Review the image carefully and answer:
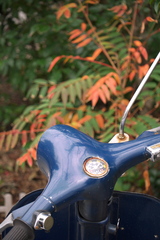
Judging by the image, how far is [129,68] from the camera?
1633 millimetres

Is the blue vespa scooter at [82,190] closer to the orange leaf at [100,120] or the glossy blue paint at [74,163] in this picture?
the glossy blue paint at [74,163]

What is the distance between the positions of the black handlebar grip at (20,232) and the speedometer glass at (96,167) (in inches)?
6.1

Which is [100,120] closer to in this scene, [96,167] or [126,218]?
[126,218]

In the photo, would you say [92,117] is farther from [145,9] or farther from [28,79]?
[28,79]

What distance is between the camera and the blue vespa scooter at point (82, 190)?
620 millimetres

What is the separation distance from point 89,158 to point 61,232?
0.31m

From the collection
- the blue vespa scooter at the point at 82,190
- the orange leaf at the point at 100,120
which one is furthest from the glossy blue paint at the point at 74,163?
the orange leaf at the point at 100,120

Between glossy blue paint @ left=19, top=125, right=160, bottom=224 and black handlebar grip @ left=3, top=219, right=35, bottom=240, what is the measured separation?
0.04 ft

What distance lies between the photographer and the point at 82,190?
2.12 feet

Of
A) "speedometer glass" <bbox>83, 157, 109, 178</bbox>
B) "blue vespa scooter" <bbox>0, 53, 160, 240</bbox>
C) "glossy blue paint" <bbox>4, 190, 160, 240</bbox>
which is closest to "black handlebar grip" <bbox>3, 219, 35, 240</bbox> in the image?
"blue vespa scooter" <bbox>0, 53, 160, 240</bbox>

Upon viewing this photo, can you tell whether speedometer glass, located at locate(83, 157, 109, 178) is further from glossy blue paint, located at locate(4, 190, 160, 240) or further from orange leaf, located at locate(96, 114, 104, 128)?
orange leaf, located at locate(96, 114, 104, 128)

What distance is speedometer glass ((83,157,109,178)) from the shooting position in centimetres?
66

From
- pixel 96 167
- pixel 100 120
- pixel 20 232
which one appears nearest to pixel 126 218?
pixel 96 167

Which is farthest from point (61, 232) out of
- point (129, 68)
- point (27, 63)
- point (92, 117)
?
point (27, 63)
